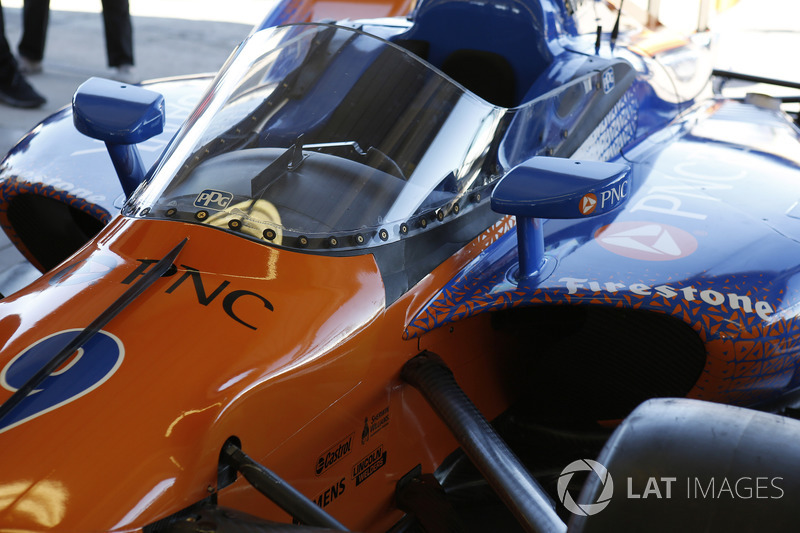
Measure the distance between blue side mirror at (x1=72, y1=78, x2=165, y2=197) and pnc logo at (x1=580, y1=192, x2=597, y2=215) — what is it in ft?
3.45

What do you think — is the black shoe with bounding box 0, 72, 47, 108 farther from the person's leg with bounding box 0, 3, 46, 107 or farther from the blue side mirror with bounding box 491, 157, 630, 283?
the blue side mirror with bounding box 491, 157, 630, 283

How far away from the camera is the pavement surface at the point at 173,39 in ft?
18.0

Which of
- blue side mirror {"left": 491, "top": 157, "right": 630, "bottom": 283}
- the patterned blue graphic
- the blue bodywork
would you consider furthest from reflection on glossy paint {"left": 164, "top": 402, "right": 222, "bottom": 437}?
blue side mirror {"left": 491, "top": 157, "right": 630, "bottom": 283}

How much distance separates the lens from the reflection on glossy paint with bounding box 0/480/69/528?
3.63 ft

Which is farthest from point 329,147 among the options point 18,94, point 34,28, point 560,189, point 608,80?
point 34,28

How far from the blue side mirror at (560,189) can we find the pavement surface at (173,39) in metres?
3.48

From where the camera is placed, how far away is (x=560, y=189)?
5.16 feet

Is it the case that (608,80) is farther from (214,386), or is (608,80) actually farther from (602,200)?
(214,386)

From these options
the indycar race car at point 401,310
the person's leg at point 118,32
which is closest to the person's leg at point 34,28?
the person's leg at point 118,32

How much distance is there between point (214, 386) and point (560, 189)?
733 mm

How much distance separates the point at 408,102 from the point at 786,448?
1.03m

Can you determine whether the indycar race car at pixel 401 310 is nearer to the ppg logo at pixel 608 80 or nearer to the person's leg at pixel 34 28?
the ppg logo at pixel 608 80

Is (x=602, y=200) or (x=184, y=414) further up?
(x=602, y=200)

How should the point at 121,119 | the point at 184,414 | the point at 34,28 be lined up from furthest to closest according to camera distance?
1. the point at 34,28
2. the point at 121,119
3. the point at 184,414
